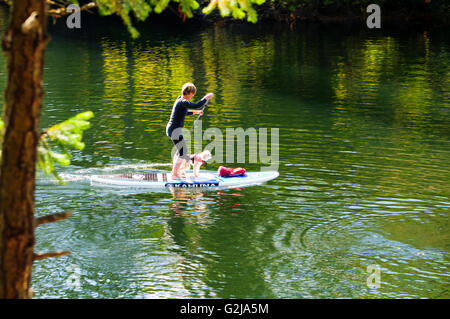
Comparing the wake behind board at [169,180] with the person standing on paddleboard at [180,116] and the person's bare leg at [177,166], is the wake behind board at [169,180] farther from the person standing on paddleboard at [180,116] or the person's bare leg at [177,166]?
the person standing on paddleboard at [180,116]

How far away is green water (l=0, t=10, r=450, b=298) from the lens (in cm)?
860

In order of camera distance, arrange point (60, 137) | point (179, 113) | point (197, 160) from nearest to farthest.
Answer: point (60, 137)
point (179, 113)
point (197, 160)

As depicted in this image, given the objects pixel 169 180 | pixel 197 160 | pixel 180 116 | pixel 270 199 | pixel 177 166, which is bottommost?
pixel 270 199

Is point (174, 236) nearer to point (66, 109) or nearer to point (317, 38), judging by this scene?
point (66, 109)

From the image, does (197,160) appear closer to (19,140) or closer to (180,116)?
(180,116)

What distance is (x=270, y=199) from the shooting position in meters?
11.9

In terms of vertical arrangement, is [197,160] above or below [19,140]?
below

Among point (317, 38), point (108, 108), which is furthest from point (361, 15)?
point (108, 108)

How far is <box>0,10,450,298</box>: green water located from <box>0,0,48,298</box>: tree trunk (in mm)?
3168

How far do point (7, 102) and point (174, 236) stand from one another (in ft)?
18.0

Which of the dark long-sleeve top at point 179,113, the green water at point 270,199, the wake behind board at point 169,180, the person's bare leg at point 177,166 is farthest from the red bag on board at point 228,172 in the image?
the dark long-sleeve top at point 179,113

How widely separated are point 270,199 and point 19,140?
7459 millimetres

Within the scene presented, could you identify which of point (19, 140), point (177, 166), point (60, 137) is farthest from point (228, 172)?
point (19, 140)

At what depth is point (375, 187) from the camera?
12453 millimetres
